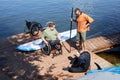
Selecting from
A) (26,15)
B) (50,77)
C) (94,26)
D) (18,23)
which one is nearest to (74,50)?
(50,77)

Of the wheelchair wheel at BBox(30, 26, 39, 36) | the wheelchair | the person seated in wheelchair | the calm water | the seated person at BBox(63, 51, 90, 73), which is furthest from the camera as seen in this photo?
the calm water

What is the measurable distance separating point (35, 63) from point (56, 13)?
679 inches

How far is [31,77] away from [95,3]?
23.3 metres

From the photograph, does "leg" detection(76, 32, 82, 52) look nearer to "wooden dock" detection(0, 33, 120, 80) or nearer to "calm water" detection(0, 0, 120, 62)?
"wooden dock" detection(0, 33, 120, 80)

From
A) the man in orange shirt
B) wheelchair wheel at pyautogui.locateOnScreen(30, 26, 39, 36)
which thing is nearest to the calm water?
wheelchair wheel at pyautogui.locateOnScreen(30, 26, 39, 36)

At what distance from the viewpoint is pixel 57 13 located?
100.0 feet

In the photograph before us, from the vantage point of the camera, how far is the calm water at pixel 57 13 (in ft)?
84.0

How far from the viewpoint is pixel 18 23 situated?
28062mm

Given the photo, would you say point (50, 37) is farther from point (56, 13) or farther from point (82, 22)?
point (56, 13)

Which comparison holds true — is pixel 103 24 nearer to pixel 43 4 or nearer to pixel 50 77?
pixel 43 4

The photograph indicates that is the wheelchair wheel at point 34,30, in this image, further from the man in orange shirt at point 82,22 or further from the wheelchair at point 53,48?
the man in orange shirt at point 82,22

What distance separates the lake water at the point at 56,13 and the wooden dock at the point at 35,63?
7.90 metres

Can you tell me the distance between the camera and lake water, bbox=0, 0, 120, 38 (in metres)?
25.6

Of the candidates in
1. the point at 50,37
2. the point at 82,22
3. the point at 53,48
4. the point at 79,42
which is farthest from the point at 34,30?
the point at 82,22
